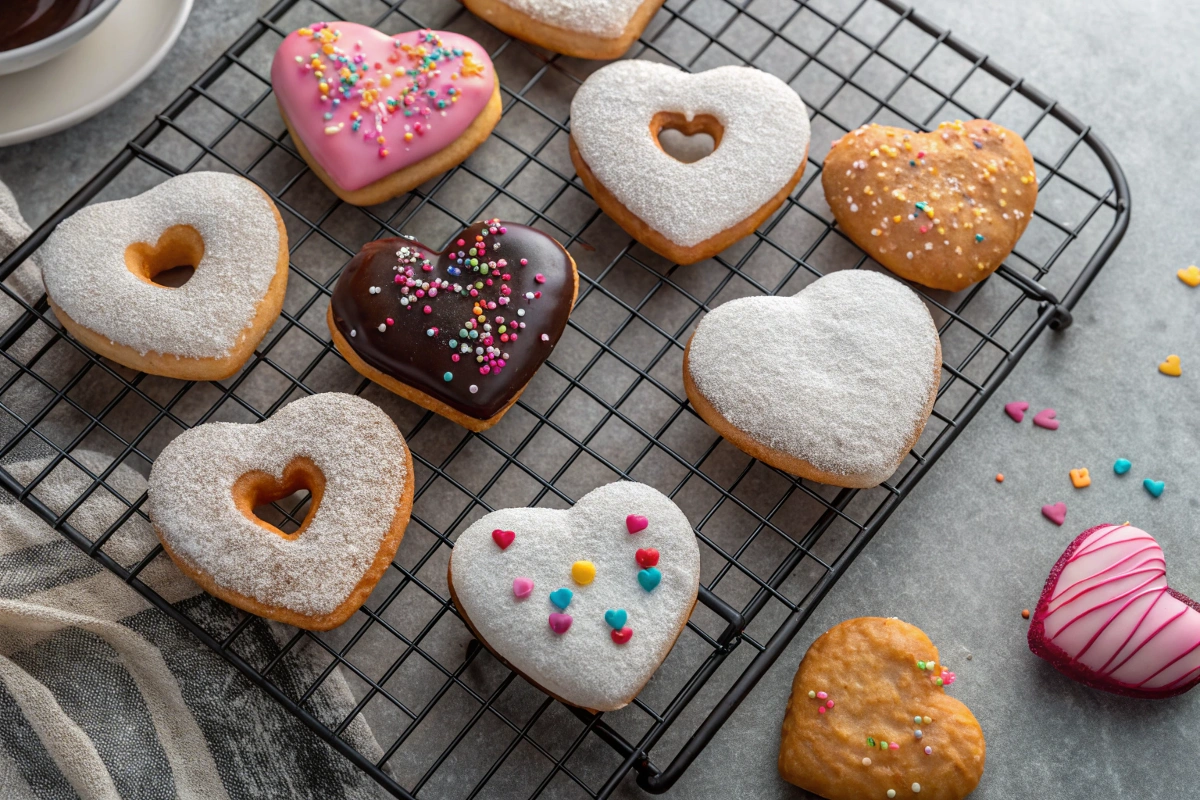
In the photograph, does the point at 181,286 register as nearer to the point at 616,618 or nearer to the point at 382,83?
the point at 382,83

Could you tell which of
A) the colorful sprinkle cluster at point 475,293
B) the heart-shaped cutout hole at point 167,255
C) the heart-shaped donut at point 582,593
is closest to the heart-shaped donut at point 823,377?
the heart-shaped donut at point 582,593

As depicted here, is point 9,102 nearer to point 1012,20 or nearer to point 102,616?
point 102,616

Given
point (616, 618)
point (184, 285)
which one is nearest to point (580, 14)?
point (184, 285)

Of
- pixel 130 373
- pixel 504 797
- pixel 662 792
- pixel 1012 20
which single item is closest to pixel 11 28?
pixel 130 373

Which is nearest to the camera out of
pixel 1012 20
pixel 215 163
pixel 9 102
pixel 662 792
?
pixel 662 792

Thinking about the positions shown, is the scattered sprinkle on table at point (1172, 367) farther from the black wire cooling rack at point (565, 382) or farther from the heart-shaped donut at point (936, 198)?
the heart-shaped donut at point (936, 198)

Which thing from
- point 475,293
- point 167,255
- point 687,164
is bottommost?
point 167,255
